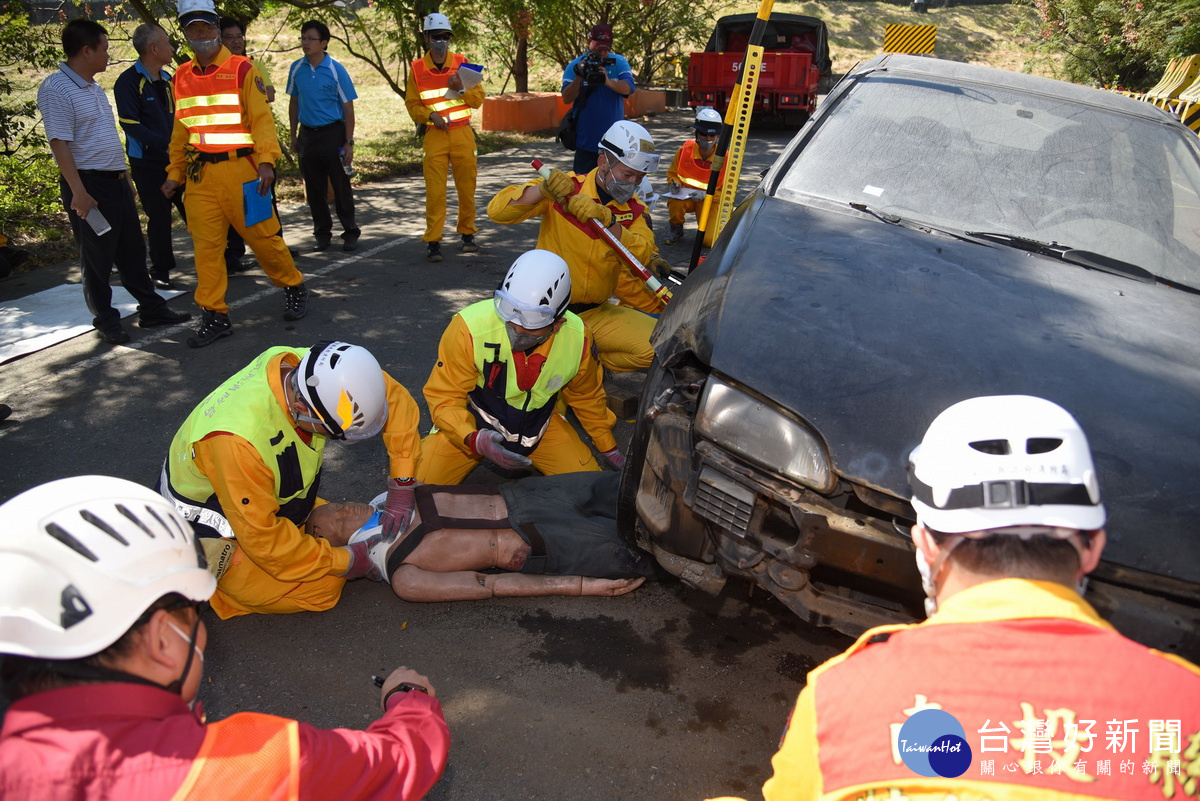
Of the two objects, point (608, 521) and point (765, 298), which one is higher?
point (765, 298)

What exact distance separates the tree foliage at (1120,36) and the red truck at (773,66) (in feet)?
19.9

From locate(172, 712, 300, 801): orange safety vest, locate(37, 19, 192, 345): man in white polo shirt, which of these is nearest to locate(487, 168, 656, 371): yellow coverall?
locate(37, 19, 192, 345): man in white polo shirt

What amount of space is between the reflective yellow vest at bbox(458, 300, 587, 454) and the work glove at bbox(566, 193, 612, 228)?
31.8 inches

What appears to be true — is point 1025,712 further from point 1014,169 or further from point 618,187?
point 618,187

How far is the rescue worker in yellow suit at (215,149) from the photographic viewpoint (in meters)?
4.98

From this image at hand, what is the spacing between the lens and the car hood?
1.94 meters

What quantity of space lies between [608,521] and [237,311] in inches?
154

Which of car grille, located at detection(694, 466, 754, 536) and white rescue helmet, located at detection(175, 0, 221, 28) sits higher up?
white rescue helmet, located at detection(175, 0, 221, 28)

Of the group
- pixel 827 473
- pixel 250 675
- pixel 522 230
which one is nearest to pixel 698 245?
pixel 827 473

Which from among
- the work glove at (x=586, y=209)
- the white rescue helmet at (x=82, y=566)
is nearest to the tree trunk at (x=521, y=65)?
the work glove at (x=586, y=209)

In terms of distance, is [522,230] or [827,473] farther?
[522,230]

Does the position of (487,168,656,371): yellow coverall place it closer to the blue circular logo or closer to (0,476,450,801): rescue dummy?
(0,476,450,801): rescue dummy

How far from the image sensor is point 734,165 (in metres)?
4.60

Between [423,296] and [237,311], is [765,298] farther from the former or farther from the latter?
[237,311]
